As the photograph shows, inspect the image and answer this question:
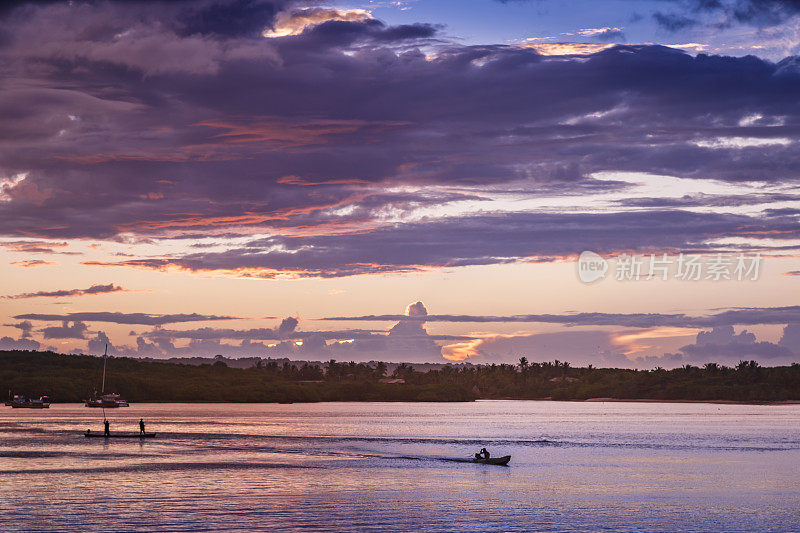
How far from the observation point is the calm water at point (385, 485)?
218 feet

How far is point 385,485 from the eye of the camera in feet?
296

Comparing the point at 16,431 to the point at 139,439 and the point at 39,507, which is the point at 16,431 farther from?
the point at 39,507

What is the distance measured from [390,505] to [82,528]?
25.6 m

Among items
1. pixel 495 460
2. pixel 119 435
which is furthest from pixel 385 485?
pixel 119 435

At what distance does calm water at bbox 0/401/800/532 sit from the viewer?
66.3m

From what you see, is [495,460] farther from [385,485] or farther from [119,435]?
[119,435]

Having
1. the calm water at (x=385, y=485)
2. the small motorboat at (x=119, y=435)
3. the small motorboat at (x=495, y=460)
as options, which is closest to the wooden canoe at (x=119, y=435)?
the small motorboat at (x=119, y=435)

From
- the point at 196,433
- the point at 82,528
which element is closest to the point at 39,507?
the point at 82,528

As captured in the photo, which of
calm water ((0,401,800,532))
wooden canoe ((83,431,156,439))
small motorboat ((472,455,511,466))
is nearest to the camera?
calm water ((0,401,800,532))

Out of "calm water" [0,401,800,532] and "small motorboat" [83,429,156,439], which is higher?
"calm water" [0,401,800,532]

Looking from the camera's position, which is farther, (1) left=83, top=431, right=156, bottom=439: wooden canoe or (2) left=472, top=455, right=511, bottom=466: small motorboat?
(1) left=83, top=431, right=156, bottom=439: wooden canoe

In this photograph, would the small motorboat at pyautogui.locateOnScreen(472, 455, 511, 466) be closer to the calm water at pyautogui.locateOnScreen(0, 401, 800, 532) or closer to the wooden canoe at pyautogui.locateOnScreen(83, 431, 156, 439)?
the calm water at pyautogui.locateOnScreen(0, 401, 800, 532)

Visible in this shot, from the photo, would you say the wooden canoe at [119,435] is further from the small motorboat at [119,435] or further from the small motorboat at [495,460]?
the small motorboat at [495,460]

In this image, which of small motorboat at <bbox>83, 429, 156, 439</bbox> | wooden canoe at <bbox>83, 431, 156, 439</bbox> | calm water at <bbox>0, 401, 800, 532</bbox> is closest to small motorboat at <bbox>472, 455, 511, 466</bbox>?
calm water at <bbox>0, 401, 800, 532</bbox>
